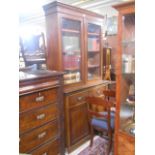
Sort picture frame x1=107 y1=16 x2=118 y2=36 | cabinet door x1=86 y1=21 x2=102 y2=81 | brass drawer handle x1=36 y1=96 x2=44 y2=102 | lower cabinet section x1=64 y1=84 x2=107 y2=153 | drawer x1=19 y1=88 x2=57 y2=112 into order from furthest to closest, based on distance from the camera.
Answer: picture frame x1=107 y1=16 x2=118 y2=36 → cabinet door x1=86 y1=21 x2=102 y2=81 → lower cabinet section x1=64 y1=84 x2=107 y2=153 → brass drawer handle x1=36 y1=96 x2=44 y2=102 → drawer x1=19 y1=88 x2=57 y2=112

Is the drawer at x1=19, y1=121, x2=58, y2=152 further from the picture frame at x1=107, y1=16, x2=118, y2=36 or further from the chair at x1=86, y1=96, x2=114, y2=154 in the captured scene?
the picture frame at x1=107, y1=16, x2=118, y2=36

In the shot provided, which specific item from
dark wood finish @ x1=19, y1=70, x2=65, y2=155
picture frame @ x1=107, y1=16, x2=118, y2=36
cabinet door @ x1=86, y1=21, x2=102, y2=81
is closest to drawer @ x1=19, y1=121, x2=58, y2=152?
dark wood finish @ x1=19, y1=70, x2=65, y2=155

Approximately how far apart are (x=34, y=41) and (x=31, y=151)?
52.7 inches

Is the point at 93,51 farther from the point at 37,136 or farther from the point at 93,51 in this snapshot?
the point at 37,136

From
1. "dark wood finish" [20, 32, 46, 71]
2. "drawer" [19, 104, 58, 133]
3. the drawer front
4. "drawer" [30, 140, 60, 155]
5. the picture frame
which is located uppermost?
the picture frame

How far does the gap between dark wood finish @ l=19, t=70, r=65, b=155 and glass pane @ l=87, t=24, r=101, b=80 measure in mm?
1018

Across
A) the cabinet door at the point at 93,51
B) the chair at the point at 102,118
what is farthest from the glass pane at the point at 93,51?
the chair at the point at 102,118

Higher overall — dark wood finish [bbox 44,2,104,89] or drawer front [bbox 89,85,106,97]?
dark wood finish [bbox 44,2,104,89]

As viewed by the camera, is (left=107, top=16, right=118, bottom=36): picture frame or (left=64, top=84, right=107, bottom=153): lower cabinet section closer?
(left=64, top=84, right=107, bottom=153): lower cabinet section

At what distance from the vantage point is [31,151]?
6.15 ft

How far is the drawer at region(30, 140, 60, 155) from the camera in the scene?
76.6 inches

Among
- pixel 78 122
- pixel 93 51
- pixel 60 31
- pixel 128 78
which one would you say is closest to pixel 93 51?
pixel 93 51
